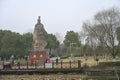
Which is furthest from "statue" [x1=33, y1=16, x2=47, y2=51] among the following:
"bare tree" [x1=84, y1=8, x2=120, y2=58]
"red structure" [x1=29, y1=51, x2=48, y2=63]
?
"bare tree" [x1=84, y1=8, x2=120, y2=58]

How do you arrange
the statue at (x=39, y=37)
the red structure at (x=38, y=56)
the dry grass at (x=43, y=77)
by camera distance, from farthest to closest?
the statue at (x=39, y=37), the red structure at (x=38, y=56), the dry grass at (x=43, y=77)

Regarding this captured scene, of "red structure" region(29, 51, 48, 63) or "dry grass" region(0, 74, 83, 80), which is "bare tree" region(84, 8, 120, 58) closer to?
"red structure" region(29, 51, 48, 63)

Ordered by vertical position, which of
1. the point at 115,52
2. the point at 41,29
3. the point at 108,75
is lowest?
the point at 108,75

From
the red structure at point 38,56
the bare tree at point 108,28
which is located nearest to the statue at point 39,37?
the red structure at point 38,56

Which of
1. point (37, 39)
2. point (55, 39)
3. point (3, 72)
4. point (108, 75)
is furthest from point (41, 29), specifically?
point (55, 39)

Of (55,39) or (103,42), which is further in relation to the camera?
(55,39)

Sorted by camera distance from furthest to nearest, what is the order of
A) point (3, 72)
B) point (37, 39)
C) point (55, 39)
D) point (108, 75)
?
point (55, 39) → point (37, 39) → point (3, 72) → point (108, 75)

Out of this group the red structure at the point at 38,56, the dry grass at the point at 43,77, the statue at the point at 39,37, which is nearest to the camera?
the dry grass at the point at 43,77

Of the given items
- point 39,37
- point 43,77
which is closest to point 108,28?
point 39,37

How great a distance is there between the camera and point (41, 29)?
5206 cm

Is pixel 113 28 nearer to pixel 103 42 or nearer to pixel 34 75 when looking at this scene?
pixel 103 42

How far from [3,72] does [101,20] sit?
25.0 meters

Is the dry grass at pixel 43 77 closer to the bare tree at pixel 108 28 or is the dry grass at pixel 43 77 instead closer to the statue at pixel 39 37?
the statue at pixel 39 37

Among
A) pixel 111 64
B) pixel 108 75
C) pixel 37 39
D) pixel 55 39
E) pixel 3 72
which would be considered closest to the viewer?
pixel 108 75
